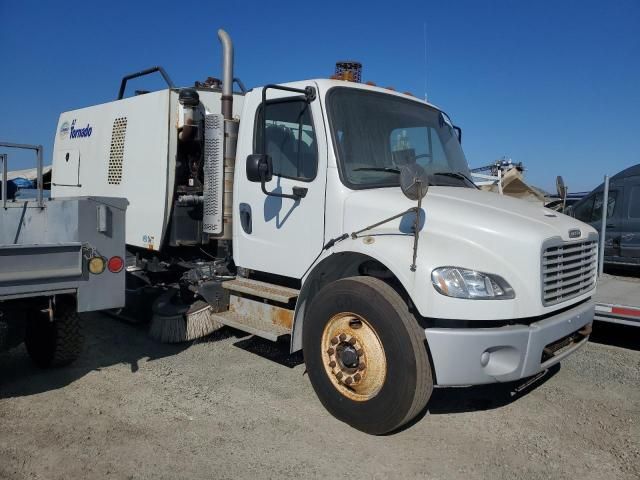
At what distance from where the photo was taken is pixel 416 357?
11.1 ft

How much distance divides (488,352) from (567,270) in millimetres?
984

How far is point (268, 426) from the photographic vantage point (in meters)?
3.86

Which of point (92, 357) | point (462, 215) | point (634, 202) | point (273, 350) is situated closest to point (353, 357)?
point (462, 215)

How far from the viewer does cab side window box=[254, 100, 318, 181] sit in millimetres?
4391

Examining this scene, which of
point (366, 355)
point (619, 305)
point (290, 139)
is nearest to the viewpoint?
point (366, 355)

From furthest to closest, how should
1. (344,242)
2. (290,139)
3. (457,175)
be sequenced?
(457,175), (290,139), (344,242)

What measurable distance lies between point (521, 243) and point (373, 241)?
0.98m

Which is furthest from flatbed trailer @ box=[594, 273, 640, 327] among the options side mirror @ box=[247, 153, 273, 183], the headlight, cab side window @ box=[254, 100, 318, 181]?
side mirror @ box=[247, 153, 273, 183]

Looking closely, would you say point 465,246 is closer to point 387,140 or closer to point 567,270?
point 567,270

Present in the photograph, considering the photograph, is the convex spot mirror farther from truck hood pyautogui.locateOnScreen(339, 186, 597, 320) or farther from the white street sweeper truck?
truck hood pyautogui.locateOnScreen(339, 186, 597, 320)

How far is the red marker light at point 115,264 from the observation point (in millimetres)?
4199

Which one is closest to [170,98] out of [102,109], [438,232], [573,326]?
[102,109]

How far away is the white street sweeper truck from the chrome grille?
0.06 feet

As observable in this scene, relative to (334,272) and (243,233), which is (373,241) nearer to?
(334,272)
